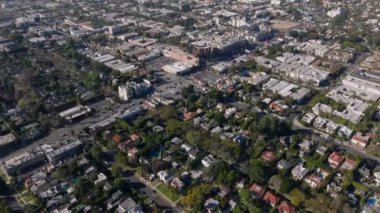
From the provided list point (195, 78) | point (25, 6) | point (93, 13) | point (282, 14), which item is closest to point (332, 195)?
point (195, 78)

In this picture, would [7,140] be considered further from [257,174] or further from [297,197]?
[297,197]

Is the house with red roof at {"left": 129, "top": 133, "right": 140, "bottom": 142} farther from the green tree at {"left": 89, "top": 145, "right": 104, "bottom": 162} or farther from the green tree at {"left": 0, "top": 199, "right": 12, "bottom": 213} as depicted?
the green tree at {"left": 0, "top": 199, "right": 12, "bottom": 213}

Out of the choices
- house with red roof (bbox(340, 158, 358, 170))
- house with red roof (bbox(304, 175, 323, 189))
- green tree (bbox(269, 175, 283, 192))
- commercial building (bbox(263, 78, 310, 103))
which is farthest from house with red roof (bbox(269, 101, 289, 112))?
green tree (bbox(269, 175, 283, 192))

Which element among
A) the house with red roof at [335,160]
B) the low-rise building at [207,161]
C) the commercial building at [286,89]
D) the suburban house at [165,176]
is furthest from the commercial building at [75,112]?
the house with red roof at [335,160]

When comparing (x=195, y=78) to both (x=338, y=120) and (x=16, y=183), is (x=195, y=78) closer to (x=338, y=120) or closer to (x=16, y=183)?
(x=338, y=120)

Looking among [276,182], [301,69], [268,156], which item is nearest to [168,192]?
[276,182]
